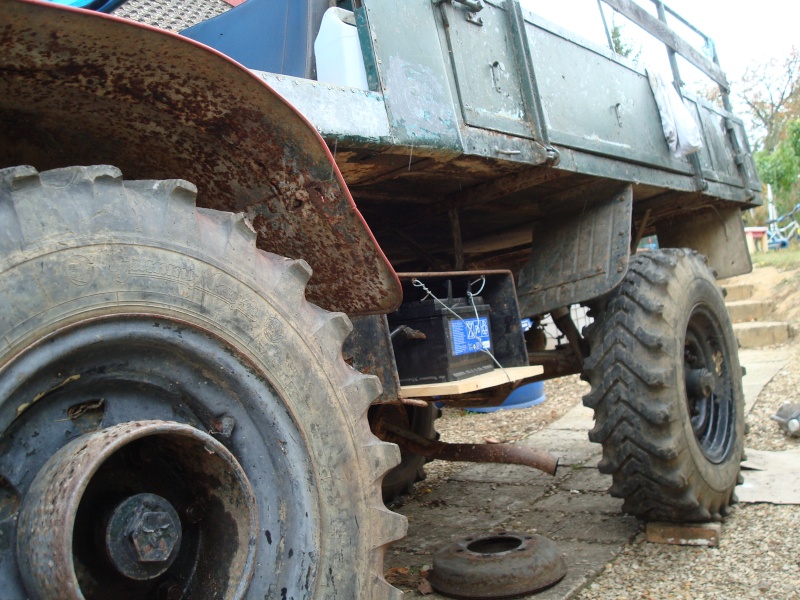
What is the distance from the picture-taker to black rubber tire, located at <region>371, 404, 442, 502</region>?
168 inches

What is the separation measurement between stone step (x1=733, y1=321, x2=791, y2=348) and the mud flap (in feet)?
23.1

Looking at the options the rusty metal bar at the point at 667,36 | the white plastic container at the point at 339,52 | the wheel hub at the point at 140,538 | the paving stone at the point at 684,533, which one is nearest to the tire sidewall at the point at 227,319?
the wheel hub at the point at 140,538

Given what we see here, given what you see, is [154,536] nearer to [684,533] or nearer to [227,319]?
[227,319]

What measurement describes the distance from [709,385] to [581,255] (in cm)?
95

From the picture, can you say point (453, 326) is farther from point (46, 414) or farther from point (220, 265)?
point (46, 414)

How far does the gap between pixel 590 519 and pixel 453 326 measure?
1.55m

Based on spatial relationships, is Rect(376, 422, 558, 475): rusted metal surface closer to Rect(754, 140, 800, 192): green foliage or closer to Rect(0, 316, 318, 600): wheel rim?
Rect(0, 316, 318, 600): wheel rim

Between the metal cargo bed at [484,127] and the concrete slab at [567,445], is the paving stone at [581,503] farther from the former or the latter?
the metal cargo bed at [484,127]

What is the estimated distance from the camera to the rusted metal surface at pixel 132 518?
1084 millimetres

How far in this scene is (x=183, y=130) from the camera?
1.70 meters

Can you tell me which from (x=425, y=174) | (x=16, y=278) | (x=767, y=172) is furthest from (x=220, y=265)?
(x=767, y=172)

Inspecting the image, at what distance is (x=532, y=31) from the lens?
3.06m

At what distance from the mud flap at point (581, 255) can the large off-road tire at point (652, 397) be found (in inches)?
5.5

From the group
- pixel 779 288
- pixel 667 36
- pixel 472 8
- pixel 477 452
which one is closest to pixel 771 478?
pixel 477 452
